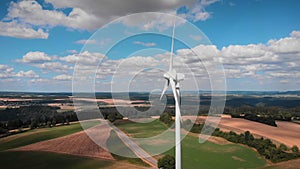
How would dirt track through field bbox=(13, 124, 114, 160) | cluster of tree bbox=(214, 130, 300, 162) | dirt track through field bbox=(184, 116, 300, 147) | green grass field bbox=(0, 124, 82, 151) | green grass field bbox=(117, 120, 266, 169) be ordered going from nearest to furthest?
1. green grass field bbox=(117, 120, 266, 169)
2. dirt track through field bbox=(13, 124, 114, 160)
3. cluster of tree bbox=(214, 130, 300, 162)
4. dirt track through field bbox=(184, 116, 300, 147)
5. green grass field bbox=(0, 124, 82, 151)

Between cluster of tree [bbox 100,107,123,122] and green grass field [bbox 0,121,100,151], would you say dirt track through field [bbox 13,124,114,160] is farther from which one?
cluster of tree [bbox 100,107,123,122]

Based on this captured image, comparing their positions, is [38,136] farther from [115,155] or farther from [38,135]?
[115,155]

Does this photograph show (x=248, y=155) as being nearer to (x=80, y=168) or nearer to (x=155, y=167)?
(x=155, y=167)

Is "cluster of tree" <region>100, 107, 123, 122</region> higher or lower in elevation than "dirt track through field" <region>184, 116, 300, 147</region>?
higher

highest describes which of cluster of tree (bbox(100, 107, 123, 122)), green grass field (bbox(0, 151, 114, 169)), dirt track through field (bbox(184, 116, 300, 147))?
→ cluster of tree (bbox(100, 107, 123, 122))

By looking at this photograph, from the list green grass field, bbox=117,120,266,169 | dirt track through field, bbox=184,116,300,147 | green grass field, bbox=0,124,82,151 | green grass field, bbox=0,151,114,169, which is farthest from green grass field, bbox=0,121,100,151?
dirt track through field, bbox=184,116,300,147

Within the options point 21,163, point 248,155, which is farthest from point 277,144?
point 21,163
